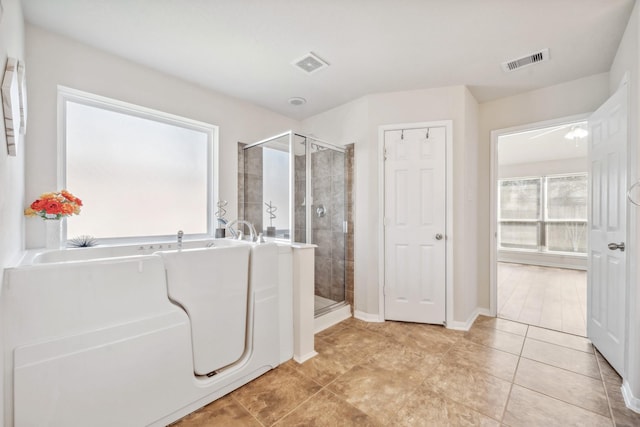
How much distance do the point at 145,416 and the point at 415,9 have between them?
2.81 meters

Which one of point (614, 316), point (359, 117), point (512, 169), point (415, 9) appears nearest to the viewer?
point (415, 9)

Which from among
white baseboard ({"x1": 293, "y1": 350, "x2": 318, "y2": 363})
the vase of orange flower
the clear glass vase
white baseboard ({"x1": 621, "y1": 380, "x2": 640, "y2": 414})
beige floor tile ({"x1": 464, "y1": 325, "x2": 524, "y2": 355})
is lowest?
beige floor tile ({"x1": 464, "y1": 325, "x2": 524, "y2": 355})

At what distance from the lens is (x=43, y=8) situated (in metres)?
1.67

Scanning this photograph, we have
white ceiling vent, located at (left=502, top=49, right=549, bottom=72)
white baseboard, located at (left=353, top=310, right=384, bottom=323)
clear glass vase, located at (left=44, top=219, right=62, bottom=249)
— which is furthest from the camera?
white baseboard, located at (left=353, top=310, right=384, bottom=323)

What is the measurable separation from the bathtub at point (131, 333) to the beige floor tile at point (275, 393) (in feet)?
0.25

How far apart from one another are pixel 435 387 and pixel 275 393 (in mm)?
1044

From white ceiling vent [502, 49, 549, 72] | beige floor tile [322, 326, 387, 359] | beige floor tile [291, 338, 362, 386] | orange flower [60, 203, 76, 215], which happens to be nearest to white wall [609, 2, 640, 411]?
white ceiling vent [502, 49, 549, 72]

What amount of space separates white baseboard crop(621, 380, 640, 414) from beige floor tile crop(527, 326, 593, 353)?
657 mm

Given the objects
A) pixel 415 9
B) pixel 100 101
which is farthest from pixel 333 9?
pixel 100 101

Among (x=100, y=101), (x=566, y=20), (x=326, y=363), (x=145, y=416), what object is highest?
(x=566, y=20)

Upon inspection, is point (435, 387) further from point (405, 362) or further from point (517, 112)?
point (517, 112)

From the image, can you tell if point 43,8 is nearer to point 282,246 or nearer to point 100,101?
point 100,101

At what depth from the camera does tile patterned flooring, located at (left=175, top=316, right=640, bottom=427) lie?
4.72ft

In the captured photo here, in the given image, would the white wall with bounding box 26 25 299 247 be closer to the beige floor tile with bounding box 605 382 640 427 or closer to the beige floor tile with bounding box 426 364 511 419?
the beige floor tile with bounding box 426 364 511 419
